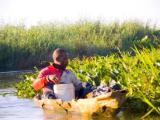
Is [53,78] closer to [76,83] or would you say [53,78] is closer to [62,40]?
[76,83]

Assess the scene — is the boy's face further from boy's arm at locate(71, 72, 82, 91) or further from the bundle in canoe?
the bundle in canoe

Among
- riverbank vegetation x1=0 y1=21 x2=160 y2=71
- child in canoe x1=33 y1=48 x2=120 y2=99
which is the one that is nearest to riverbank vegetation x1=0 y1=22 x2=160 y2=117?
riverbank vegetation x1=0 y1=21 x2=160 y2=71

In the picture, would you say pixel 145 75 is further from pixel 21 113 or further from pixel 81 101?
pixel 21 113

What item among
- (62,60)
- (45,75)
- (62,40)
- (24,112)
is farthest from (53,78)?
(62,40)

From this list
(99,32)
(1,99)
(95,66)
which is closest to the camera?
(95,66)

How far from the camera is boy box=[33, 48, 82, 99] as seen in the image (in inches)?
465

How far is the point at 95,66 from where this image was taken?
42.5ft

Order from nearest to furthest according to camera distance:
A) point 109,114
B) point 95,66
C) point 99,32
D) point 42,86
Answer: point 109,114 < point 42,86 < point 95,66 < point 99,32

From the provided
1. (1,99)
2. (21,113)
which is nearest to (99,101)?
(21,113)

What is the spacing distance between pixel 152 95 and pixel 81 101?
4.86 ft

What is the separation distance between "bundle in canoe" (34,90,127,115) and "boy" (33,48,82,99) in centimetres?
28

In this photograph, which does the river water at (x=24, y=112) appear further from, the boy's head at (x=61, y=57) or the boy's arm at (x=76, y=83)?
the boy's head at (x=61, y=57)

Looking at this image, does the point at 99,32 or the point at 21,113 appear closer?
the point at 21,113

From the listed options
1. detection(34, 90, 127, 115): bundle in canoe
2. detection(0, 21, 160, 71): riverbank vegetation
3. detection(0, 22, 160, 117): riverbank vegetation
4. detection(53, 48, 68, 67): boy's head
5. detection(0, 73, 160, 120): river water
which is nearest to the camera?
detection(34, 90, 127, 115): bundle in canoe
